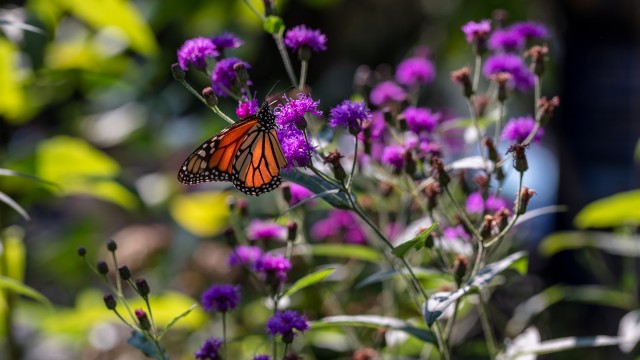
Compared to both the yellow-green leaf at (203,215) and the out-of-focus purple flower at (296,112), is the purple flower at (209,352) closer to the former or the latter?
the out-of-focus purple flower at (296,112)

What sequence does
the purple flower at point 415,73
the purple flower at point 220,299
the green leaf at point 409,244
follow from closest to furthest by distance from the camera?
the green leaf at point 409,244, the purple flower at point 220,299, the purple flower at point 415,73

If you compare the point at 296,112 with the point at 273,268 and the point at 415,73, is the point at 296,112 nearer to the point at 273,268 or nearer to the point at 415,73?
the point at 273,268

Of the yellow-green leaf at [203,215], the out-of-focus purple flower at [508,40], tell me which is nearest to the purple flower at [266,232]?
the out-of-focus purple flower at [508,40]

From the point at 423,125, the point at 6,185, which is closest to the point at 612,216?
the point at 423,125

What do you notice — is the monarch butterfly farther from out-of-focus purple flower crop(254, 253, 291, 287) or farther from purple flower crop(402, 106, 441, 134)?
purple flower crop(402, 106, 441, 134)

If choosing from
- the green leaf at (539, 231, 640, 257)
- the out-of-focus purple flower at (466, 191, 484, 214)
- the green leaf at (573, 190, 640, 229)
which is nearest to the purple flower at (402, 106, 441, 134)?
the out-of-focus purple flower at (466, 191, 484, 214)

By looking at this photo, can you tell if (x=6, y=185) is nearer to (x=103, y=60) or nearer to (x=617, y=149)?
(x=103, y=60)
